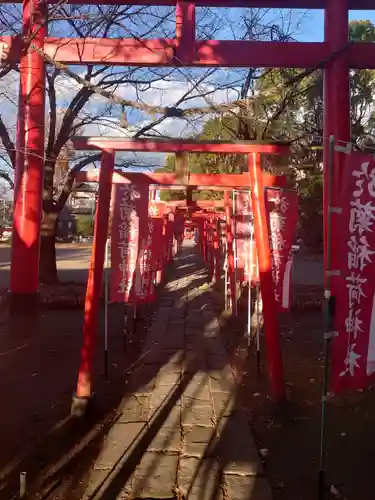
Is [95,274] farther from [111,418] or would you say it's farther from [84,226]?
[84,226]

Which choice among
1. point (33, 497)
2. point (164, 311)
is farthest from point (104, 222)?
point (164, 311)

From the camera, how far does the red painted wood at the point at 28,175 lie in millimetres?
6355

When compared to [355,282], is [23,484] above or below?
below

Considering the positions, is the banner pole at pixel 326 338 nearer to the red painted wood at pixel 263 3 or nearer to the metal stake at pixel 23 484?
the metal stake at pixel 23 484

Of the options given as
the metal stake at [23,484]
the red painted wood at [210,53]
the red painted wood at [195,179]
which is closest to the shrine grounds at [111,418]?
the metal stake at [23,484]

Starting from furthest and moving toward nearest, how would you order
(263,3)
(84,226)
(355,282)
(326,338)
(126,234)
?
1. (84,226)
2. (126,234)
3. (263,3)
4. (355,282)
5. (326,338)

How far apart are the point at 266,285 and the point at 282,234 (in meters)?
2.02

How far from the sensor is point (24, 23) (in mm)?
6039

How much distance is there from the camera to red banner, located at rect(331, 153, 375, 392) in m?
3.83

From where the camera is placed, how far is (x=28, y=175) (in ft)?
21.4

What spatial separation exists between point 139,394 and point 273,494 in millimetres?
2669

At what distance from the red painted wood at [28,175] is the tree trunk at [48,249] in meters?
7.11

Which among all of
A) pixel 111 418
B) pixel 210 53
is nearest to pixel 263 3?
pixel 210 53

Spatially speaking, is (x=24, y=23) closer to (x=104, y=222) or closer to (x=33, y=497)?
(x=104, y=222)
